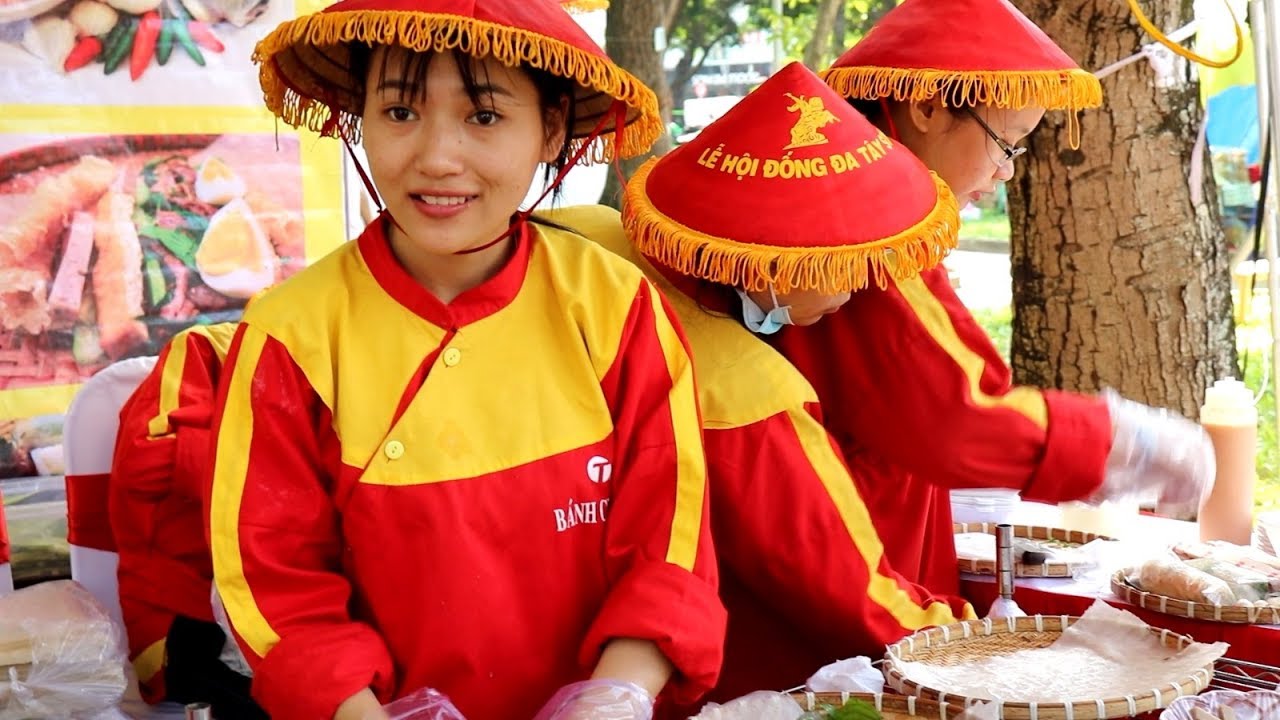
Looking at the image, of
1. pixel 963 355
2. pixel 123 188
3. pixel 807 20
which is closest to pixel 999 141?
pixel 963 355

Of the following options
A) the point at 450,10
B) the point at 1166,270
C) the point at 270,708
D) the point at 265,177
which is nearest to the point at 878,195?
the point at 450,10

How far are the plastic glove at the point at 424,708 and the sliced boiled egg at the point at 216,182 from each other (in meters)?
1.68

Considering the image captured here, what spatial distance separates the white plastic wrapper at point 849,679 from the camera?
151 cm

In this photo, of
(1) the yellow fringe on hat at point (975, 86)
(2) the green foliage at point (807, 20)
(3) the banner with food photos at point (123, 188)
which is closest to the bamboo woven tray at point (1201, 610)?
(1) the yellow fringe on hat at point (975, 86)

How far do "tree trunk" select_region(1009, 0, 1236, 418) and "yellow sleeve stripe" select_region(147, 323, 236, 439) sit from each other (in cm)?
201

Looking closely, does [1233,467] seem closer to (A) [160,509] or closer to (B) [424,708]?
(B) [424,708]

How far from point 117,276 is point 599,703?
5.77 ft

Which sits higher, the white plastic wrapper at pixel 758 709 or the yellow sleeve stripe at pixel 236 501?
the yellow sleeve stripe at pixel 236 501

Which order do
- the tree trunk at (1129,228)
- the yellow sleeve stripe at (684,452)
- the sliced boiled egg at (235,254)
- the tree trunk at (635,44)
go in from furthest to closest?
the tree trunk at (635,44), the tree trunk at (1129,228), the sliced boiled egg at (235,254), the yellow sleeve stripe at (684,452)

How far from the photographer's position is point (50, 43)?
8.48 feet

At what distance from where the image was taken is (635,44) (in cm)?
434

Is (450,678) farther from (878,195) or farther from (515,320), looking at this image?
(878,195)

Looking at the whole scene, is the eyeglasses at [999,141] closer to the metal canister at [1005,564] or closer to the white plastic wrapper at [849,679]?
the metal canister at [1005,564]

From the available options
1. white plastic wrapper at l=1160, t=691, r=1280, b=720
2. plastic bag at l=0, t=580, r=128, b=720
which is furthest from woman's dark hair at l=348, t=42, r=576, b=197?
white plastic wrapper at l=1160, t=691, r=1280, b=720
